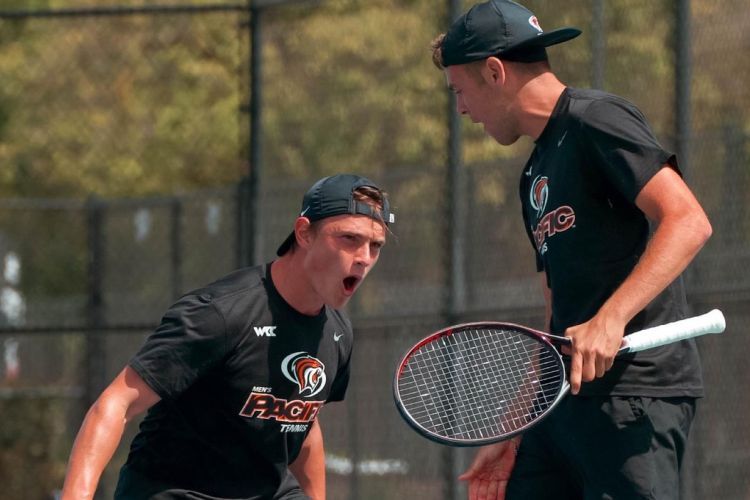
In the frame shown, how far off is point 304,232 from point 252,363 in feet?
1.45

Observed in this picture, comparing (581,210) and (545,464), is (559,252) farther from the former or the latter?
(545,464)

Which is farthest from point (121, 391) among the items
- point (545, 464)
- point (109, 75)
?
point (109, 75)

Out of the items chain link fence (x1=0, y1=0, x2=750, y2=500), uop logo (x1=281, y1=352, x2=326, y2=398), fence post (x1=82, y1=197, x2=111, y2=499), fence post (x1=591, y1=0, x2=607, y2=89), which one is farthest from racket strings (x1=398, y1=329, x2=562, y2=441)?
fence post (x1=82, y1=197, x2=111, y2=499)

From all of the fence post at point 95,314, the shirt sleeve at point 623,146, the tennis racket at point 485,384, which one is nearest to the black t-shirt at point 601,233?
the shirt sleeve at point 623,146

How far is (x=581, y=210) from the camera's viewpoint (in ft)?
13.9

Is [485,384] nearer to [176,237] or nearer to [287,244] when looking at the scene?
[287,244]

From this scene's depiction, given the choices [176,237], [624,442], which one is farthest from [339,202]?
[176,237]

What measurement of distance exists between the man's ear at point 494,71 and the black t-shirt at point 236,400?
99 cm

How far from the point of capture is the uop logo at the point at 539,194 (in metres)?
4.36

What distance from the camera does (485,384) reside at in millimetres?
4543

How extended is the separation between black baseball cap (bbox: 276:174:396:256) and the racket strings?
0.46 meters

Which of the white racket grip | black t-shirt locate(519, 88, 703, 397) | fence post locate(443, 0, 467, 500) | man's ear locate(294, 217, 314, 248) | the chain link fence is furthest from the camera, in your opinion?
fence post locate(443, 0, 467, 500)

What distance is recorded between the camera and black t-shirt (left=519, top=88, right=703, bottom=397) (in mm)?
4160

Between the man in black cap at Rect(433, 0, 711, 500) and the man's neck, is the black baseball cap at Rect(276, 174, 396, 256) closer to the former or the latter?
the man in black cap at Rect(433, 0, 711, 500)
